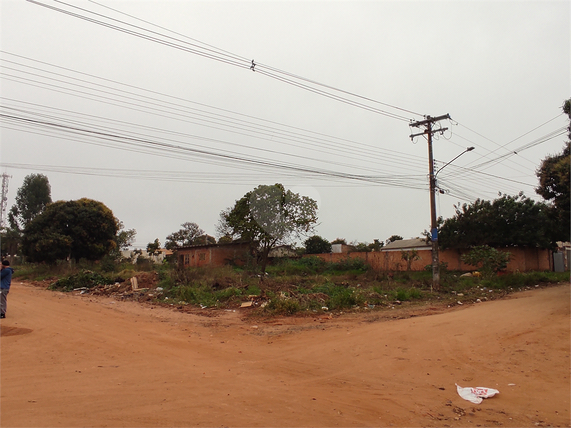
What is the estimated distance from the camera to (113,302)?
51.8ft

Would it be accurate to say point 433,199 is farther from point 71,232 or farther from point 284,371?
point 71,232

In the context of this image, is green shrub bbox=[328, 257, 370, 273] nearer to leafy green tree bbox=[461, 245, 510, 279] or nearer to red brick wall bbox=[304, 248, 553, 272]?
red brick wall bbox=[304, 248, 553, 272]

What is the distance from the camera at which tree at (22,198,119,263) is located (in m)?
28.2

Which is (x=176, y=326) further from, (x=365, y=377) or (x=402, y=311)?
(x=402, y=311)

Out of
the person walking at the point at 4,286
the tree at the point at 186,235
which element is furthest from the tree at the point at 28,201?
the person walking at the point at 4,286

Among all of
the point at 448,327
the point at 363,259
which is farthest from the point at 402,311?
the point at 363,259

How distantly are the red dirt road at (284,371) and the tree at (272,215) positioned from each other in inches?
747

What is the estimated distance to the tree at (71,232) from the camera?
92.6 feet

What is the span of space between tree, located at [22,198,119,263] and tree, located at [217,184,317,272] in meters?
11.0

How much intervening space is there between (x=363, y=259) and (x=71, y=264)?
76.0 feet

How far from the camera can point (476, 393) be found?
562 centimetres

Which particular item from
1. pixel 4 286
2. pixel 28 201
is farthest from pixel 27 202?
pixel 4 286

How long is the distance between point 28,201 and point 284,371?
5346cm

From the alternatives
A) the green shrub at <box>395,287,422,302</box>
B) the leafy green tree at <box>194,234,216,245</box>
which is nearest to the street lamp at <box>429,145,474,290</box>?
the green shrub at <box>395,287,422,302</box>
